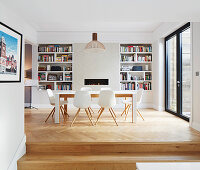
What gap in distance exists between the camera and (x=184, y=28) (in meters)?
4.57

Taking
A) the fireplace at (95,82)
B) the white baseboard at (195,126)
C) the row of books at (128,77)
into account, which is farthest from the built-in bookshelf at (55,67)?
the white baseboard at (195,126)

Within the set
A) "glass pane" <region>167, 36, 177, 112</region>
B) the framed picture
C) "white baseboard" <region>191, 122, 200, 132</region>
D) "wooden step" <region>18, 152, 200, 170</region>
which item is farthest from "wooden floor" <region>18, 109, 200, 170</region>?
"glass pane" <region>167, 36, 177, 112</region>

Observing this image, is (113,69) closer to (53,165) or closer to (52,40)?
(52,40)

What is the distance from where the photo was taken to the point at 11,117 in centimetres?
249

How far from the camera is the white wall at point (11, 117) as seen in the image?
2281 mm

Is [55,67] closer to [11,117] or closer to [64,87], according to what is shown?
[64,87]

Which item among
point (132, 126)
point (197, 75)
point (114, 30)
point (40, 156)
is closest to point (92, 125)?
point (132, 126)

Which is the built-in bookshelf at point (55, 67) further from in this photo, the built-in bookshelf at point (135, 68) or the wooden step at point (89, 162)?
the wooden step at point (89, 162)

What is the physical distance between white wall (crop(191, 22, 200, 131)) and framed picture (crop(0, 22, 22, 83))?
345cm

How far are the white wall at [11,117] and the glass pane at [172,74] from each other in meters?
4.39

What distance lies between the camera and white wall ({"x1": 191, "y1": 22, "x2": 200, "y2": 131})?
3.61m

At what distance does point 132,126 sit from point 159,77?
9.23ft

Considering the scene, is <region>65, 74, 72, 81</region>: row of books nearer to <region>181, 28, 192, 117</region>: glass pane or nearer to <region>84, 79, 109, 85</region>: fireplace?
<region>84, 79, 109, 85</region>: fireplace

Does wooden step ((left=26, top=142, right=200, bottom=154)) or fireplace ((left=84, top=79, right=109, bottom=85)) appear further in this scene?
fireplace ((left=84, top=79, right=109, bottom=85))
